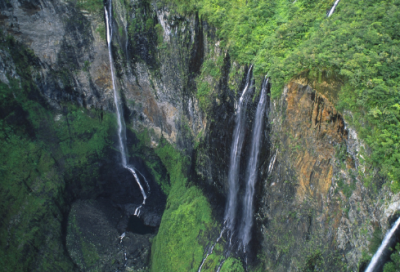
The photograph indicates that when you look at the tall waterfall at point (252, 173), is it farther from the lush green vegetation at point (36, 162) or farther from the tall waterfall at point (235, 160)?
the lush green vegetation at point (36, 162)

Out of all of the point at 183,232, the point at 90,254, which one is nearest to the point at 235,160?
the point at 183,232

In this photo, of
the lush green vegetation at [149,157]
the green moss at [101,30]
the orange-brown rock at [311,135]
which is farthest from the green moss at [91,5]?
the orange-brown rock at [311,135]

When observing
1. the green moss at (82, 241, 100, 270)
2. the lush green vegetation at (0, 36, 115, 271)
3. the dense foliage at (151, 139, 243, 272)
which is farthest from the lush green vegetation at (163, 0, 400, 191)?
the green moss at (82, 241, 100, 270)

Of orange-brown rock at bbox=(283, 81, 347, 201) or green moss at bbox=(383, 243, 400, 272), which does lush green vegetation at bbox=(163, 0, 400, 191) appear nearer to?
orange-brown rock at bbox=(283, 81, 347, 201)

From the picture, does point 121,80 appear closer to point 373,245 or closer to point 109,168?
point 109,168

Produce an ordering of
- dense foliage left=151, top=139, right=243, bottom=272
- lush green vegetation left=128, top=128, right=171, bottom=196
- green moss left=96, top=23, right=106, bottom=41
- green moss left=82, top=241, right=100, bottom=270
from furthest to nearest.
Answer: lush green vegetation left=128, top=128, right=171, bottom=196 < green moss left=96, top=23, right=106, bottom=41 < green moss left=82, top=241, right=100, bottom=270 < dense foliage left=151, top=139, right=243, bottom=272
